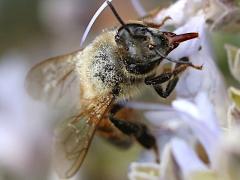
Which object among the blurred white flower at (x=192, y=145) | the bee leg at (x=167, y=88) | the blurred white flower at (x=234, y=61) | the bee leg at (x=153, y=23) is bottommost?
the blurred white flower at (x=192, y=145)

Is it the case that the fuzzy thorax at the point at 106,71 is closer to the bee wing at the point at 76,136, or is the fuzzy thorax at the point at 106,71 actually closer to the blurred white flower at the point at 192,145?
the bee wing at the point at 76,136

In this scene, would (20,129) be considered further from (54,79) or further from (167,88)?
(167,88)

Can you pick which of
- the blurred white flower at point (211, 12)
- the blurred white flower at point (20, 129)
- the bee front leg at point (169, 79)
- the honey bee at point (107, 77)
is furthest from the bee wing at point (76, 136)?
the blurred white flower at point (20, 129)

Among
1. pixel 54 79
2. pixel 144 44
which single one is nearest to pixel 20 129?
pixel 54 79

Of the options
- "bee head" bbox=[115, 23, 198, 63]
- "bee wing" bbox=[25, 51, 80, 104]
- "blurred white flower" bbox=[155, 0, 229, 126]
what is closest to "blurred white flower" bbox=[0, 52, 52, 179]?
"bee wing" bbox=[25, 51, 80, 104]

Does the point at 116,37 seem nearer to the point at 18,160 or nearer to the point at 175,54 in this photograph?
the point at 175,54

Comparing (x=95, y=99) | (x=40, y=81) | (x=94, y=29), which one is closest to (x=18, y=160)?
(x=94, y=29)
